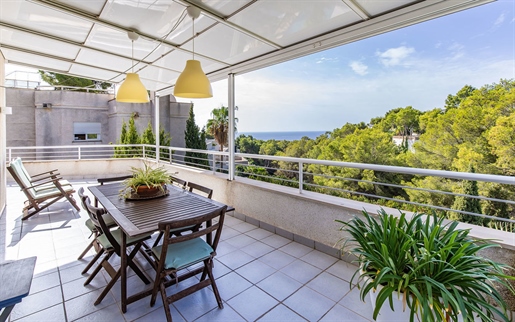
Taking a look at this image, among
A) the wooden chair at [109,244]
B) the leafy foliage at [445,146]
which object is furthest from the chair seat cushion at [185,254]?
the leafy foliage at [445,146]

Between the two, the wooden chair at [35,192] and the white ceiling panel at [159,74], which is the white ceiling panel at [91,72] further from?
the wooden chair at [35,192]

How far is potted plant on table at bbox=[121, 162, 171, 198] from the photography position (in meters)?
2.55

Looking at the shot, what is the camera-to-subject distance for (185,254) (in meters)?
1.91

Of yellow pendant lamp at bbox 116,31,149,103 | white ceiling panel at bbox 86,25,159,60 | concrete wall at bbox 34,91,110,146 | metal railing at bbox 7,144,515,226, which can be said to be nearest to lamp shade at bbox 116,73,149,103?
yellow pendant lamp at bbox 116,31,149,103

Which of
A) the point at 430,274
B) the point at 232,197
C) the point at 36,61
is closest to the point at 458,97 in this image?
the point at 232,197

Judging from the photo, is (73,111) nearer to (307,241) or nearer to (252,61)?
(252,61)

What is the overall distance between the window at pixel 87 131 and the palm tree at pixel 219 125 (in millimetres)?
6392

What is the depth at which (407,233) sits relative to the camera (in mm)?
1502

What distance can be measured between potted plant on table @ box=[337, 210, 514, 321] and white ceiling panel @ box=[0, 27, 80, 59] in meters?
4.01

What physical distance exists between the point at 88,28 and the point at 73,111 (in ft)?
32.9

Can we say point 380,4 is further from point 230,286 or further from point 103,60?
point 103,60

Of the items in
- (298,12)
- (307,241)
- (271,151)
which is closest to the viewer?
(298,12)

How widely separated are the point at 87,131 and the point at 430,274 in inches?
511

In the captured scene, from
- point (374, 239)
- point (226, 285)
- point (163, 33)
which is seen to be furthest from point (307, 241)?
point (163, 33)
